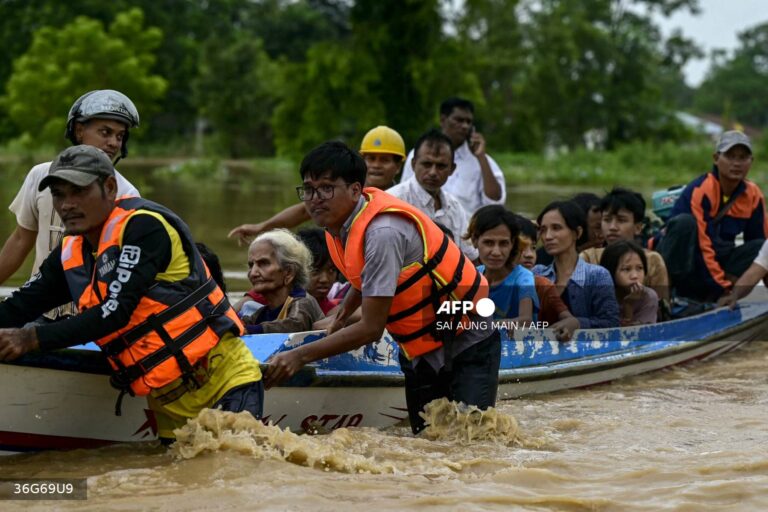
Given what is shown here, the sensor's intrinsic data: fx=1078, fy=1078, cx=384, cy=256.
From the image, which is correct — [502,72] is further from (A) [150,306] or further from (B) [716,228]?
(A) [150,306]

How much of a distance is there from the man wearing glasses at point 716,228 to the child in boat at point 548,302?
2.05 metres

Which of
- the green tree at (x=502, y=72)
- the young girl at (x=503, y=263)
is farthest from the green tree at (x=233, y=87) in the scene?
the young girl at (x=503, y=263)

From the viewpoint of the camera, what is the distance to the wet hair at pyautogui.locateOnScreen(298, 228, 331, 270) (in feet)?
21.2

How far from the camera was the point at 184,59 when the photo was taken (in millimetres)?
59594

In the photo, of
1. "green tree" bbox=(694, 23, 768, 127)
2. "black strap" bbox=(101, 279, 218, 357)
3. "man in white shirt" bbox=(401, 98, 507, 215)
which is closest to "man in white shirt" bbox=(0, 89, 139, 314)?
"black strap" bbox=(101, 279, 218, 357)

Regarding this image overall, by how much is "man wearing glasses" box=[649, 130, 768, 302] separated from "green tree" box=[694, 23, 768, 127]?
2476 inches

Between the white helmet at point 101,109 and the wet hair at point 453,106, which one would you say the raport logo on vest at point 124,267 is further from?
the wet hair at point 453,106

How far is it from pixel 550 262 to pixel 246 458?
3.58m

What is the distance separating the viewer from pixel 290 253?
18.9 feet

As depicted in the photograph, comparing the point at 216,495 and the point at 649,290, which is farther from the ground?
the point at 649,290

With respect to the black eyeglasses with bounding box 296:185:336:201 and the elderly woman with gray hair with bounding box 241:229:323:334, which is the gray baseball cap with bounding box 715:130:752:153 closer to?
the elderly woman with gray hair with bounding box 241:229:323:334

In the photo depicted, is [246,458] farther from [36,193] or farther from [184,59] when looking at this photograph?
[184,59]

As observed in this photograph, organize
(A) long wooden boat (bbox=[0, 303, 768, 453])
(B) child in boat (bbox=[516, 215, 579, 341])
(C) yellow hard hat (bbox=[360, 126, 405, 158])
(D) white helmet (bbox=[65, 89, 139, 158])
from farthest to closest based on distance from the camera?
(C) yellow hard hat (bbox=[360, 126, 405, 158]) → (B) child in boat (bbox=[516, 215, 579, 341]) → (D) white helmet (bbox=[65, 89, 139, 158]) → (A) long wooden boat (bbox=[0, 303, 768, 453])

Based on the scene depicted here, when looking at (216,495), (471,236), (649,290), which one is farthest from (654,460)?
(649,290)
